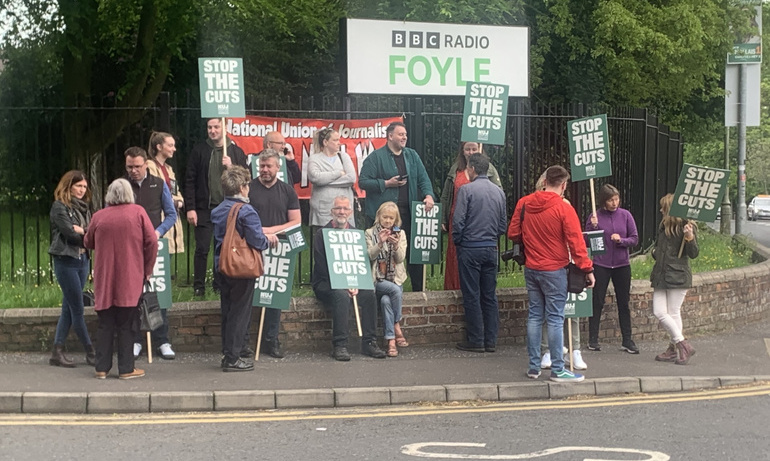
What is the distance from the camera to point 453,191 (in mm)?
11875

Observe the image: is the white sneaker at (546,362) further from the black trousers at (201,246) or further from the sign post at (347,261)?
the black trousers at (201,246)

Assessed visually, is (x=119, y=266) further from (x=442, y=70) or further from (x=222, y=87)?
(x=442, y=70)

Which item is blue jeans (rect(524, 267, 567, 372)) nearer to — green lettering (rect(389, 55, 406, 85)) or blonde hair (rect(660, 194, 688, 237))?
blonde hair (rect(660, 194, 688, 237))

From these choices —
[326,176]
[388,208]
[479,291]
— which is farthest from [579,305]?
[326,176]

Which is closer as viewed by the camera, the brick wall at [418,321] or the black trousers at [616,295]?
the brick wall at [418,321]

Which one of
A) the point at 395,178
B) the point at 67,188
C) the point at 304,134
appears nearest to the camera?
the point at 67,188

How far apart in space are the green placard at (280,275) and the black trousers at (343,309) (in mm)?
372

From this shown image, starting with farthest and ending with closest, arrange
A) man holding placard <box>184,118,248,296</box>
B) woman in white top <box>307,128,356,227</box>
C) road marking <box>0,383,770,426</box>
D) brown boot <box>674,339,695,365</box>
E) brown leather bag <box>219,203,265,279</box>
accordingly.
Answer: man holding placard <box>184,118,248,296</box> → woman in white top <box>307,128,356,227</box> → brown boot <box>674,339,695,365</box> → brown leather bag <box>219,203,265,279</box> → road marking <box>0,383,770,426</box>

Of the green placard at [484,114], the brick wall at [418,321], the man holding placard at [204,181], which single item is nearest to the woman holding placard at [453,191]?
the green placard at [484,114]

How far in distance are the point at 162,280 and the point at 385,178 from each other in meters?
2.58

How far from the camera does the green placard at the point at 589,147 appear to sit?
11461mm

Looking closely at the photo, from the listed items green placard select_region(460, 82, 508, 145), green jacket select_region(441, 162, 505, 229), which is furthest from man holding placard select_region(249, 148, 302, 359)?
green placard select_region(460, 82, 508, 145)

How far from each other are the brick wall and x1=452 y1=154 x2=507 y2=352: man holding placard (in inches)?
13.0

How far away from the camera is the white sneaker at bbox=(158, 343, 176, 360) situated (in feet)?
33.4
